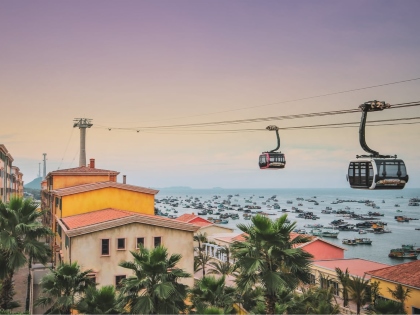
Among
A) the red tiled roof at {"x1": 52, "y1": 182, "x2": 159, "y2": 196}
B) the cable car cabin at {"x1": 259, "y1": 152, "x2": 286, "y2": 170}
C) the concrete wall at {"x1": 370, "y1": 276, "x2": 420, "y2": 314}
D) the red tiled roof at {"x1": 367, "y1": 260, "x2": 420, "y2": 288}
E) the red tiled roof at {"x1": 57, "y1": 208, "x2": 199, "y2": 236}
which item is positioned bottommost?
the concrete wall at {"x1": 370, "y1": 276, "x2": 420, "y2": 314}

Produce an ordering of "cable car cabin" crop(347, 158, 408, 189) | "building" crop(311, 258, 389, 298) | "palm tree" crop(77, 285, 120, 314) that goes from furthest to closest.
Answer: "building" crop(311, 258, 389, 298) → "cable car cabin" crop(347, 158, 408, 189) → "palm tree" crop(77, 285, 120, 314)

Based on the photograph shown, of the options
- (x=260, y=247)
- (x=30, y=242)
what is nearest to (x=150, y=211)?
(x=30, y=242)

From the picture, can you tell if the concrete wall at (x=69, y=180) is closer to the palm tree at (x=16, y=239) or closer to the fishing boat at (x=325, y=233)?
the palm tree at (x=16, y=239)

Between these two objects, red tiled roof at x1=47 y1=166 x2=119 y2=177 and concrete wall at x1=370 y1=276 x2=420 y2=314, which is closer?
concrete wall at x1=370 y1=276 x2=420 y2=314

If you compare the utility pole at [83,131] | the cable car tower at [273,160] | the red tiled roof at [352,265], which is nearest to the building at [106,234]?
the cable car tower at [273,160]

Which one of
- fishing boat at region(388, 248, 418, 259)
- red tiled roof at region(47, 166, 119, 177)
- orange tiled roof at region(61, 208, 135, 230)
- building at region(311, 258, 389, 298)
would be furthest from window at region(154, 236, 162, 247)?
fishing boat at region(388, 248, 418, 259)

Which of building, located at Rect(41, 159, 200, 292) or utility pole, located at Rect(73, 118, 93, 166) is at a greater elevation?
utility pole, located at Rect(73, 118, 93, 166)

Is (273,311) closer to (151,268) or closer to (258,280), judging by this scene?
(258,280)

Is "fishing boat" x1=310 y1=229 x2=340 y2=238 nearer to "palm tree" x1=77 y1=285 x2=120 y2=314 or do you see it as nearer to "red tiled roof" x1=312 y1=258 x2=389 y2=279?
"red tiled roof" x1=312 y1=258 x2=389 y2=279
